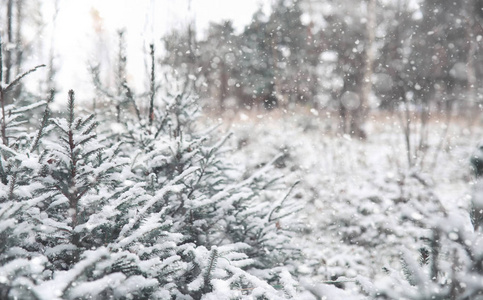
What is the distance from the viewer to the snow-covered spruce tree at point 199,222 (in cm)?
143

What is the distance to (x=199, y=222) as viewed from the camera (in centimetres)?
198

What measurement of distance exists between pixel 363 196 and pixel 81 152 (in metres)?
4.22

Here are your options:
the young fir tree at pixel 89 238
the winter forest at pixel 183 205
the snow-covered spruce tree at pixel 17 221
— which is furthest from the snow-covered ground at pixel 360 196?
the snow-covered spruce tree at pixel 17 221

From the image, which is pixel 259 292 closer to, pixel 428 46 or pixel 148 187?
pixel 148 187

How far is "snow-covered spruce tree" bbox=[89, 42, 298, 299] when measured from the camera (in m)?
1.43

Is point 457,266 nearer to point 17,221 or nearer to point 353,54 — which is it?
point 17,221

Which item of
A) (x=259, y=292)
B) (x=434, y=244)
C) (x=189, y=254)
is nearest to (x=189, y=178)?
(x=189, y=254)

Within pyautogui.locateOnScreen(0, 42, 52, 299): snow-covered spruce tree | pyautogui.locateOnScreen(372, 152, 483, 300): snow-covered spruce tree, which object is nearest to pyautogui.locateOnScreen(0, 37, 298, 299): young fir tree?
pyautogui.locateOnScreen(0, 42, 52, 299): snow-covered spruce tree

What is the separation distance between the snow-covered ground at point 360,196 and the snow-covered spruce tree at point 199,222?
0.38 meters

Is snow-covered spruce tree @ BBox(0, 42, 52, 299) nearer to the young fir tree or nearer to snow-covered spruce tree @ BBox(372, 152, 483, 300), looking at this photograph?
the young fir tree

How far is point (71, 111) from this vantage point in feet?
4.30

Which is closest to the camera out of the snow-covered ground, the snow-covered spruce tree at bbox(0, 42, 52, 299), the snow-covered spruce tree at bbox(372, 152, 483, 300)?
the snow-covered spruce tree at bbox(372, 152, 483, 300)

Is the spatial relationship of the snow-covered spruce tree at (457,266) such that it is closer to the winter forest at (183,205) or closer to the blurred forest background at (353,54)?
the winter forest at (183,205)

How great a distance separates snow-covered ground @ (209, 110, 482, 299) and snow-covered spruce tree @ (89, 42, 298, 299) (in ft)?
1.23
